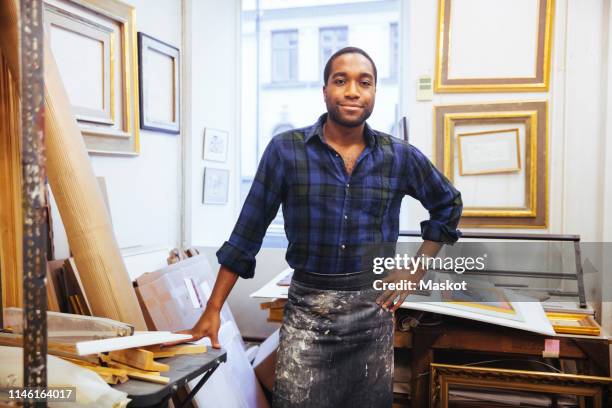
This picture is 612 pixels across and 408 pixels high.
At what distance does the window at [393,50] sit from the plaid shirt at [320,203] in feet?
6.15

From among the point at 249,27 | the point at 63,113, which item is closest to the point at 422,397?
the point at 63,113

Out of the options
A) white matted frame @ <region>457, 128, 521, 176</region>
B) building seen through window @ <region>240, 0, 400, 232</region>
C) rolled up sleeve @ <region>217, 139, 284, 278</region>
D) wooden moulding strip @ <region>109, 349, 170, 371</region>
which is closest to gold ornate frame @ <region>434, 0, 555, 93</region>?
white matted frame @ <region>457, 128, 521, 176</region>

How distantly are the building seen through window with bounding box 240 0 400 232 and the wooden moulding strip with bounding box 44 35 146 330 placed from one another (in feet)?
6.90

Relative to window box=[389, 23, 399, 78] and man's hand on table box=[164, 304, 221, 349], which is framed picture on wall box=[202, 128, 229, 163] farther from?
man's hand on table box=[164, 304, 221, 349]

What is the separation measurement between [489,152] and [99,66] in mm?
2101

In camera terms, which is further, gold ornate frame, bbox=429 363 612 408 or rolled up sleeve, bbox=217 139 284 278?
gold ornate frame, bbox=429 363 612 408

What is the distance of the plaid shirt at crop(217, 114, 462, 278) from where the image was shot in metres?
1.43

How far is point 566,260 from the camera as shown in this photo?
257 centimetres

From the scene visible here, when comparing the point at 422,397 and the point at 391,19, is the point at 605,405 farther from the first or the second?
the point at 391,19

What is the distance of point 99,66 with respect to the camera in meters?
2.21

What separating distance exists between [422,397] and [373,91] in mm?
1335

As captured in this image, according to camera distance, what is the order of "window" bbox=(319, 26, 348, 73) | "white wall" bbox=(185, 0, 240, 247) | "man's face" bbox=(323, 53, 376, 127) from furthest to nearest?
"window" bbox=(319, 26, 348, 73)
"white wall" bbox=(185, 0, 240, 247)
"man's face" bbox=(323, 53, 376, 127)

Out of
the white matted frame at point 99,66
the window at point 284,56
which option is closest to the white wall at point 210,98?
the window at point 284,56

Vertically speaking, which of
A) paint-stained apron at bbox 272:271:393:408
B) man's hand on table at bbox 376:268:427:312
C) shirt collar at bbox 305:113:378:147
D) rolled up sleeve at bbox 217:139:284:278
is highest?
shirt collar at bbox 305:113:378:147
